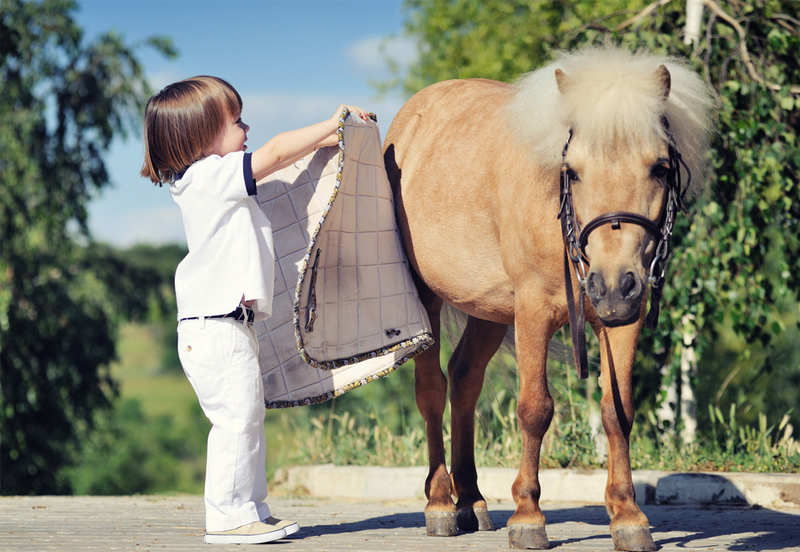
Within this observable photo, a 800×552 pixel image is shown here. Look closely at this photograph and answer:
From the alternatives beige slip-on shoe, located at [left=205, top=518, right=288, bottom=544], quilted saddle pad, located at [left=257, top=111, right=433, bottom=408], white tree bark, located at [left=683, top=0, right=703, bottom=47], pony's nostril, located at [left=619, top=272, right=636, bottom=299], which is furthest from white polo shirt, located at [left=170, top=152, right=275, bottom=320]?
white tree bark, located at [left=683, top=0, right=703, bottom=47]

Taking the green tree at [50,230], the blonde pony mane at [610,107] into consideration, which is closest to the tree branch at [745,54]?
the blonde pony mane at [610,107]

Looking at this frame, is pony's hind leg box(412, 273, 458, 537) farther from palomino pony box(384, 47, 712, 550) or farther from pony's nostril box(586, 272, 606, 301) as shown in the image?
pony's nostril box(586, 272, 606, 301)

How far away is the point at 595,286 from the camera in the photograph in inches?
105

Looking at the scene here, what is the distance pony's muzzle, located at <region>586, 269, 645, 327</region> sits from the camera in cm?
262

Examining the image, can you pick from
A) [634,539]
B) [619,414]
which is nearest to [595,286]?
[619,414]

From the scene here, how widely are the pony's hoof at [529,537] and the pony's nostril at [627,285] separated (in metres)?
1.03

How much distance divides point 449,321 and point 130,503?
7.45 feet

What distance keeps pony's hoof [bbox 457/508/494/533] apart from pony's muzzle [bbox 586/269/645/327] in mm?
1527

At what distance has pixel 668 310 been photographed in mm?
5691

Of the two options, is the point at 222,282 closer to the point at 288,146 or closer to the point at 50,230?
the point at 288,146

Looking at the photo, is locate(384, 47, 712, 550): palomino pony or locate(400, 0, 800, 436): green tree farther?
locate(400, 0, 800, 436): green tree

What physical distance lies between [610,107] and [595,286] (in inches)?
24.8

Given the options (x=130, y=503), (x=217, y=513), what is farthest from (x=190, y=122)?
(x=130, y=503)

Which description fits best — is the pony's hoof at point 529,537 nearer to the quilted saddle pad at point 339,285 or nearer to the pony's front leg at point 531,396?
the pony's front leg at point 531,396
